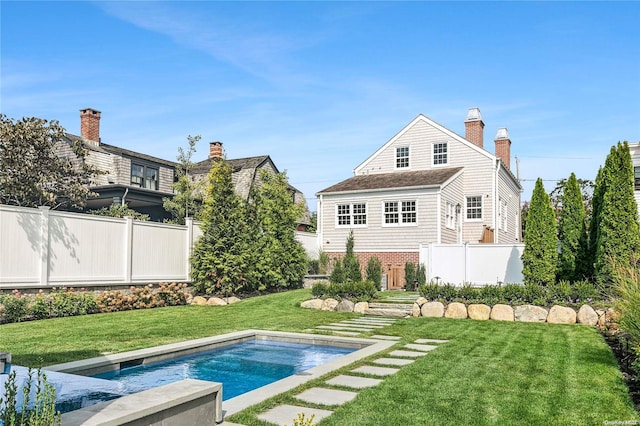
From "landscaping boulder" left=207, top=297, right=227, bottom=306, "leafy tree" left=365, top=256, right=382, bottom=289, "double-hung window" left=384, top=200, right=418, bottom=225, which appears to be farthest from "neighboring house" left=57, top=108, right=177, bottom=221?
"leafy tree" left=365, top=256, right=382, bottom=289

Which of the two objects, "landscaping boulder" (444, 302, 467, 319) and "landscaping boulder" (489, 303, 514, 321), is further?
"landscaping boulder" (444, 302, 467, 319)

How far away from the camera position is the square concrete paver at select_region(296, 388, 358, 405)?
5441 mm

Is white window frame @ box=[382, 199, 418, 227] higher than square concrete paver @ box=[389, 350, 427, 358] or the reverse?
higher

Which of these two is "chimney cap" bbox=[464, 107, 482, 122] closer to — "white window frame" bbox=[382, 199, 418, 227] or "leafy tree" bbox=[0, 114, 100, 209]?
"white window frame" bbox=[382, 199, 418, 227]

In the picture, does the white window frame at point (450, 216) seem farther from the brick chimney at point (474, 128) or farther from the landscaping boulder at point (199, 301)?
the landscaping boulder at point (199, 301)

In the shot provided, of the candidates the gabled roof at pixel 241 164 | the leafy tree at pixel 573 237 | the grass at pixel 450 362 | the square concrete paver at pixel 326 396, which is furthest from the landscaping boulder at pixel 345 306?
the gabled roof at pixel 241 164

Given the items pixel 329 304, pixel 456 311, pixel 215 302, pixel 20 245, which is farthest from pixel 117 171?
pixel 456 311

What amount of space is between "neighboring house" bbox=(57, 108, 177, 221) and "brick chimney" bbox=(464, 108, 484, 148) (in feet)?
59.4

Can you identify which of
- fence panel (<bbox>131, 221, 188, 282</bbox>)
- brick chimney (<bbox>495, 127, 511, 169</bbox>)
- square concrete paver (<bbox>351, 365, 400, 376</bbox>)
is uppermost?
brick chimney (<bbox>495, 127, 511, 169</bbox>)

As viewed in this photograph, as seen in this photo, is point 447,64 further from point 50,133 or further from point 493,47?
point 50,133

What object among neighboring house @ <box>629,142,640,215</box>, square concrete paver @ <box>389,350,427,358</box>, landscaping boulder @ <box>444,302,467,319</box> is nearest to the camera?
square concrete paver @ <box>389,350,427,358</box>

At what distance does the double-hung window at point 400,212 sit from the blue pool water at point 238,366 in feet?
47.7

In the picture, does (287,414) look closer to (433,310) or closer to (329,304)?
(433,310)

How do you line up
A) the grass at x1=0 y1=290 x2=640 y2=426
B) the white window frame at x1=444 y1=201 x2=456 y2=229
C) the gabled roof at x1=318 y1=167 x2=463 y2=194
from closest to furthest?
the grass at x1=0 y1=290 x2=640 y2=426 → the gabled roof at x1=318 y1=167 x2=463 y2=194 → the white window frame at x1=444 y1=201 x2=456 y2=229
